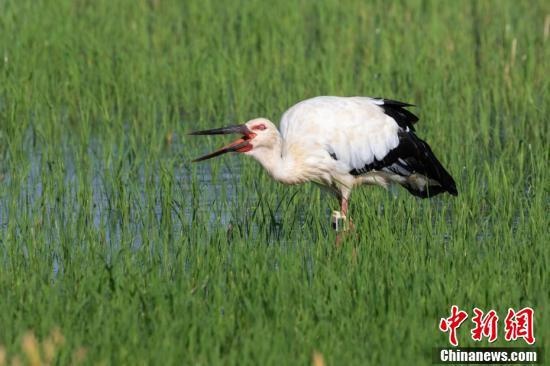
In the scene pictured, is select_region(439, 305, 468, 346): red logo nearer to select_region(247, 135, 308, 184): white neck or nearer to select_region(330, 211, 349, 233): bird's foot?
select_region(330, 211, 349, 233): bird's foot

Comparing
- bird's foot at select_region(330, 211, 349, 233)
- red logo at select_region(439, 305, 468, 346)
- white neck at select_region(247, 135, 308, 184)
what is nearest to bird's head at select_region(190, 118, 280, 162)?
white neck at select_region(247, 135, 308, 184)

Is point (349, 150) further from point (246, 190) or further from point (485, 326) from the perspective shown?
point (485, 326)

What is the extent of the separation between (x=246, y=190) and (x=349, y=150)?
0.94 metres

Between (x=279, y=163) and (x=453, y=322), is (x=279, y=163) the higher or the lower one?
the higher one

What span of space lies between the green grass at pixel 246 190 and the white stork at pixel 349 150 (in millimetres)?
166

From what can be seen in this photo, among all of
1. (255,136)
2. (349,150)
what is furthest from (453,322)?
(349,150)

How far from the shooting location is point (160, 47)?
11672 mm

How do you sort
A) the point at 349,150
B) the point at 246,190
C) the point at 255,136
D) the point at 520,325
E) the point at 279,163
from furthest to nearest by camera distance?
the point at 246,190 → the point at 349,150 → the point at 279,163 → the point at 255,136 → the point at 520,325

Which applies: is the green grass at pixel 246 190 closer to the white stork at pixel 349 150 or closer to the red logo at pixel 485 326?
the red logo at pixel 485 326

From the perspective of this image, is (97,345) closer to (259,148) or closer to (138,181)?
(259,148)

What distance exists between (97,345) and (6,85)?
5.49m

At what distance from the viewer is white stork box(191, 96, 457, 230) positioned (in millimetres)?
7523

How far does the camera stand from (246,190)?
327 inches

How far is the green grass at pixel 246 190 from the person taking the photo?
5.39 m
